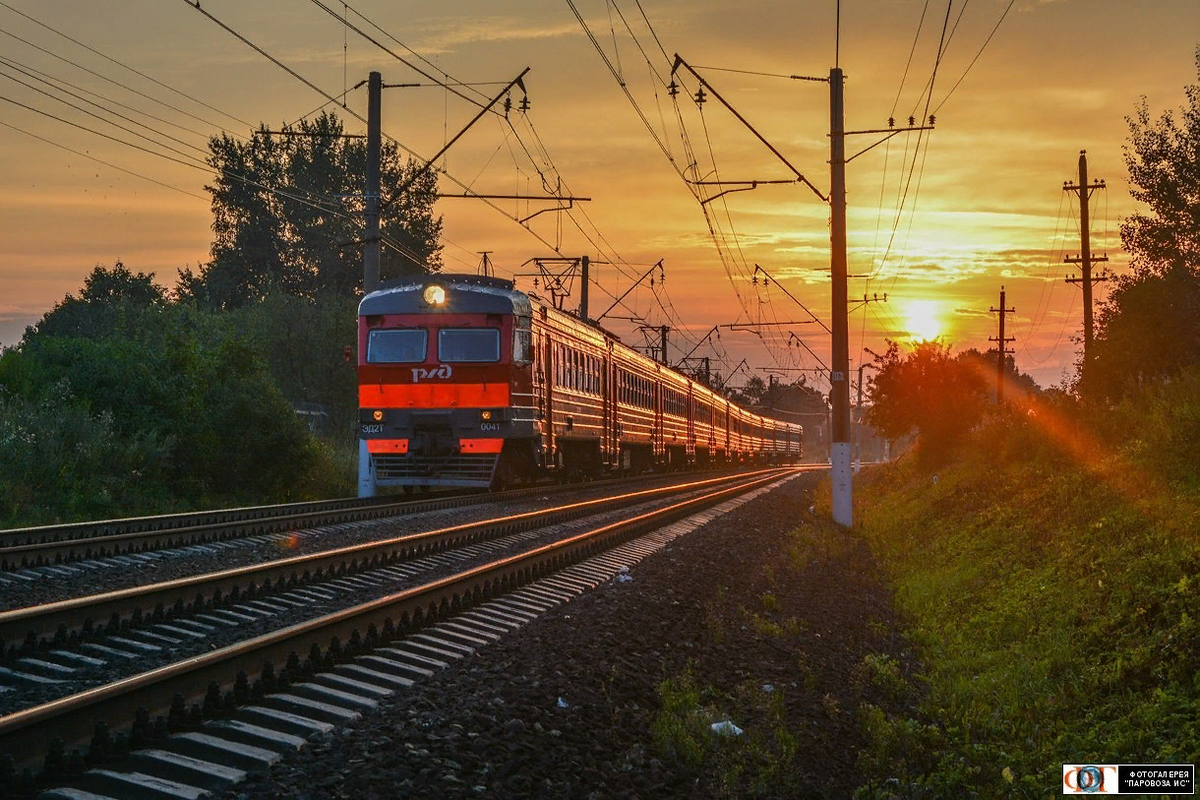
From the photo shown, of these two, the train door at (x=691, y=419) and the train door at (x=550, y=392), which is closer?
the train door at (x=550, y=392)

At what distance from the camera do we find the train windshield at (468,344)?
22.2 m

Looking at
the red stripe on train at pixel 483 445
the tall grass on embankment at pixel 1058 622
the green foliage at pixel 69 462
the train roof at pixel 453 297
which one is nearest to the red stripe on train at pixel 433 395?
the red stripe on train at pixel 483 445

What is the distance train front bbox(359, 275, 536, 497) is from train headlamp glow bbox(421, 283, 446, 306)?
0.06 ft

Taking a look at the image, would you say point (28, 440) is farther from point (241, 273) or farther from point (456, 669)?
point (241, 273)

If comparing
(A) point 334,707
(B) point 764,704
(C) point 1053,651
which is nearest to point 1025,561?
(C) point 1053,651

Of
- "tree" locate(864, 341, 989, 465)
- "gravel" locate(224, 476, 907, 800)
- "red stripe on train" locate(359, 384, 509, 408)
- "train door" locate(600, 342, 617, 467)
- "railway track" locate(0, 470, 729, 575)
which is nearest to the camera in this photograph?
"gravel" locate(224, 476, 907, 800)

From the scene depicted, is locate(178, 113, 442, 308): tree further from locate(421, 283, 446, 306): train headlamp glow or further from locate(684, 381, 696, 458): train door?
locate(421, 283, 446, 306): train headlamp glow

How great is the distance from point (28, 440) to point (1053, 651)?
15.3 metres

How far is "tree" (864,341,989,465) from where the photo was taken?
146 ft

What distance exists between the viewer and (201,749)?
545 centimetres

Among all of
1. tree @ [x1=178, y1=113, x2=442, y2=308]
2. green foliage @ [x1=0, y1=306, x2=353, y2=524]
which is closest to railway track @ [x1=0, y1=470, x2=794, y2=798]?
green foliage @ [x1=0, y1=306, x2=353, y2=524]

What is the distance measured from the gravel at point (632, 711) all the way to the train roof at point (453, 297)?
34.7ft

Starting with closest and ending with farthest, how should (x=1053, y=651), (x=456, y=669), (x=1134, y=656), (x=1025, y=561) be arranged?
(x=456, y=669) < (x=1134, y=656) < (x=1053, y=651) < (x=1025, y=561)

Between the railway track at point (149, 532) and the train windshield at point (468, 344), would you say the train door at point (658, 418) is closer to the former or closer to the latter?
the train windshield at point (468, 344)
